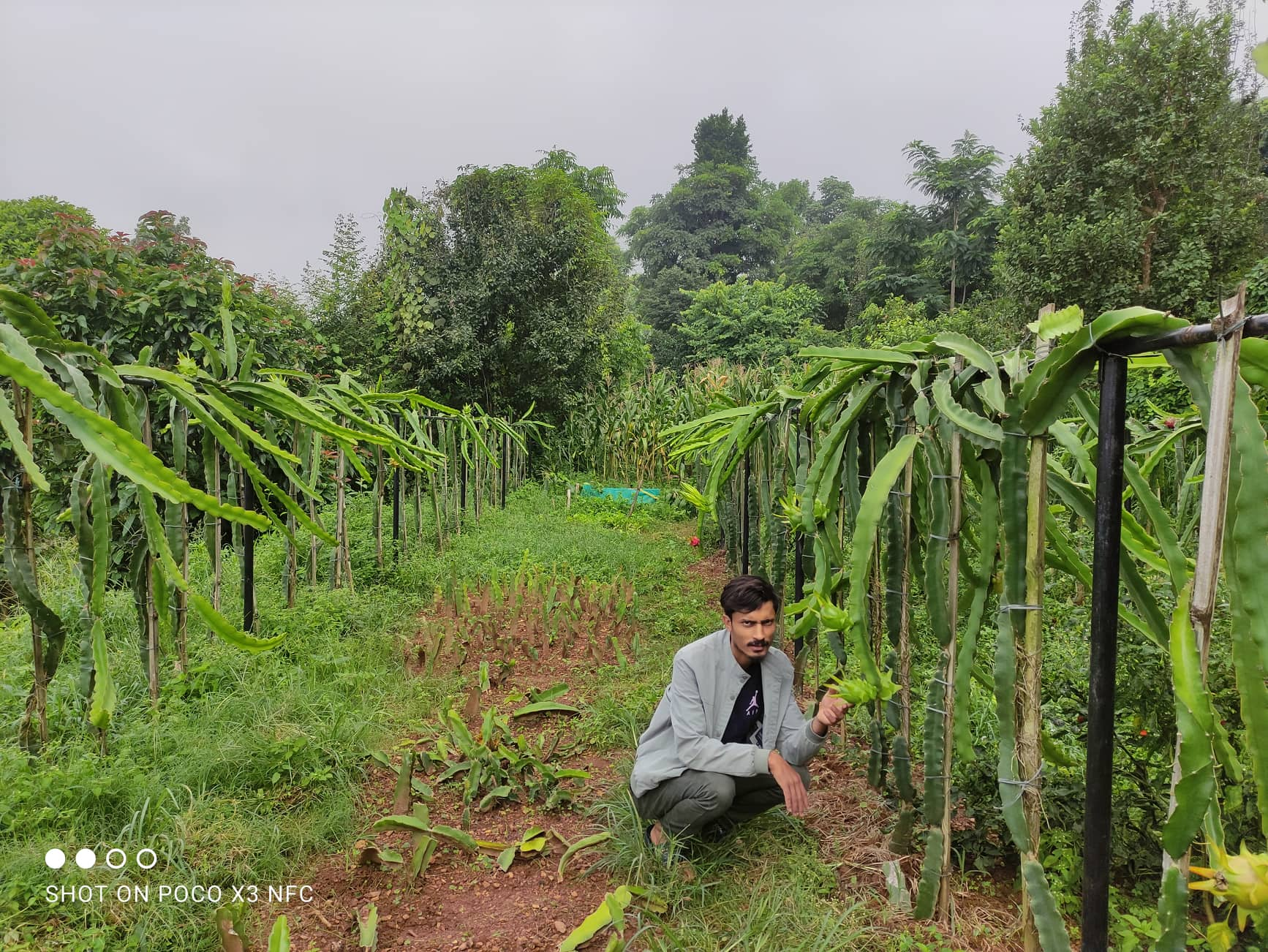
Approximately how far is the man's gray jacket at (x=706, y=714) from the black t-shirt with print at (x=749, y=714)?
21 millimetres

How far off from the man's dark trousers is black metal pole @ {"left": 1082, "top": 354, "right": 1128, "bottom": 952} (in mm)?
989

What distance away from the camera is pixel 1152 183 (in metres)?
10.5

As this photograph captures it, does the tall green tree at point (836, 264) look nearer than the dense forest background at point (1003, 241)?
No

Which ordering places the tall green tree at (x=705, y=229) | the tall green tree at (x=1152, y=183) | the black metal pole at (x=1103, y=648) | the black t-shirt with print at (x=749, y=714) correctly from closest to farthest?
the black metal pole at (x=1103, y=648) → the black t-shirt with print at (x=749, y=714) → the tall green tree at (x=1152, y=183) → the tall green tree at (x=705, y=229)

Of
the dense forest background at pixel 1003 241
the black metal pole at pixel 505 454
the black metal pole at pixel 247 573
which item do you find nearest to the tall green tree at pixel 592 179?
the dense forest background at pixel 1003 241

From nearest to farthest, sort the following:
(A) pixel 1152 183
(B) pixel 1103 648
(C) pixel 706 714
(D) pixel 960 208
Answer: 1. (B) pixel 1103 648
2. (C) pixel 706 714
3. (A) pixel 1152 183
4. (D) pixel 960 208

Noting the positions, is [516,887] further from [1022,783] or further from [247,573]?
[247,573]

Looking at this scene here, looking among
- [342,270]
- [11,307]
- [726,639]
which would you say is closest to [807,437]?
[726,639]

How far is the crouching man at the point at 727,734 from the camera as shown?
209 centimetres

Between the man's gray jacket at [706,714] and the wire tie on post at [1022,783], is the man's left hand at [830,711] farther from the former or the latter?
the wire tie on post at [1022,783]

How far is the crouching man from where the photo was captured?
209cm

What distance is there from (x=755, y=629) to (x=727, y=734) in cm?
39

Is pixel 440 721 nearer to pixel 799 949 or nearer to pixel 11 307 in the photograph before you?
pixel 799 949

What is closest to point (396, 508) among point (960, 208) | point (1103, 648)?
point (1103, 648)
